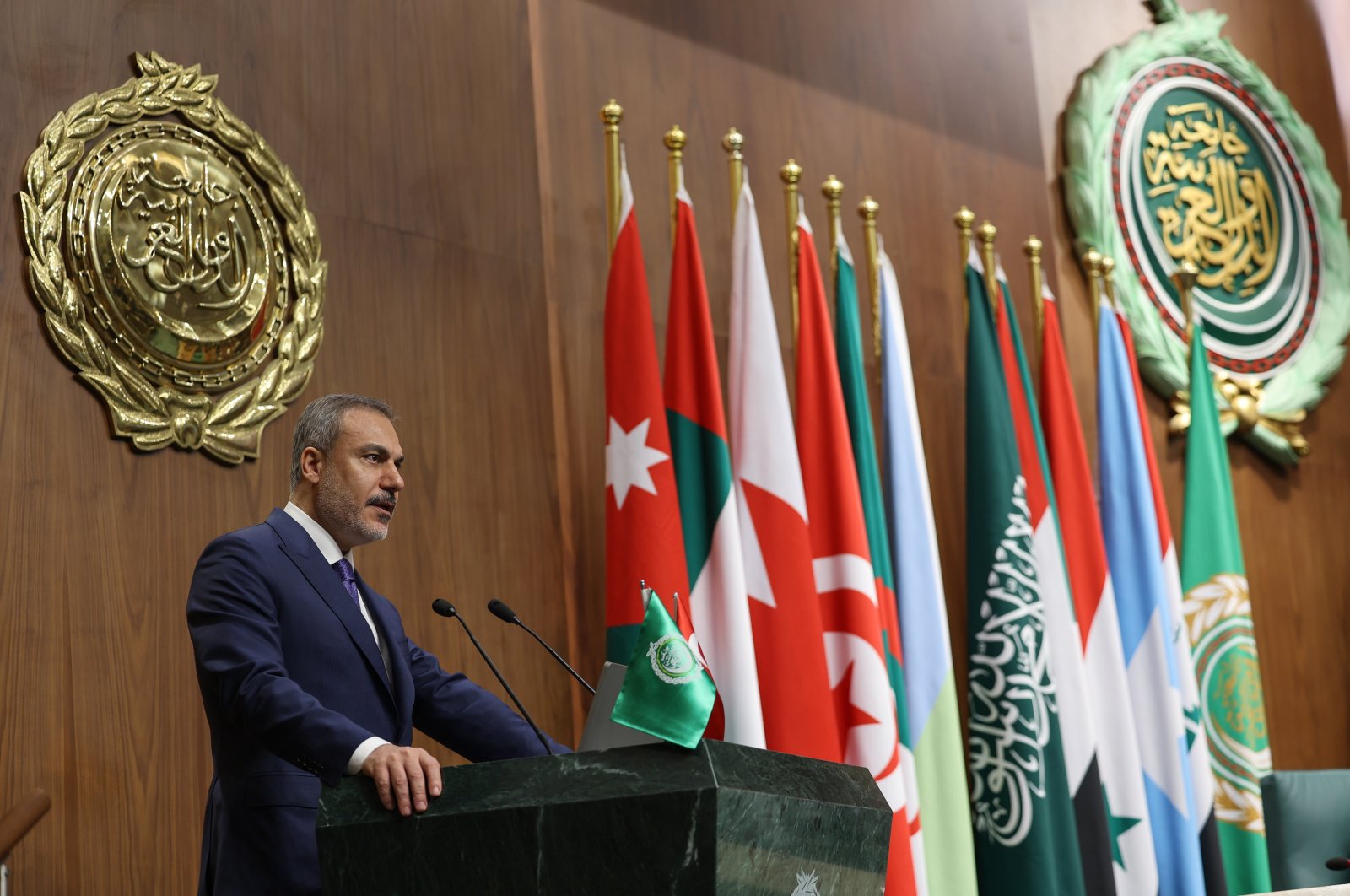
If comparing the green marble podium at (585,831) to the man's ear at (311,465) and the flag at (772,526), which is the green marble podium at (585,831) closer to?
the man's ear at (311,465)

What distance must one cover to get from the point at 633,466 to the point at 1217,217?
142 inches

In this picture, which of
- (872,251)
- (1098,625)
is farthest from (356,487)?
(1098,625)

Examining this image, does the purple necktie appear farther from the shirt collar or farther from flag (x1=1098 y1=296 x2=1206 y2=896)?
flag (x1=1098 y1=296 x2=1206 y2=896)

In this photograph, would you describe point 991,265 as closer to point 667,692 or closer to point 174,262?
point 174,262

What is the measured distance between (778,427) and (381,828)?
8.52 feet

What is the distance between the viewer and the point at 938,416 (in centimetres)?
556

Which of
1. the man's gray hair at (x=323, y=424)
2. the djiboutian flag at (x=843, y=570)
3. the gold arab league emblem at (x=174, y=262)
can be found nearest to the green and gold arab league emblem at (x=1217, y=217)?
the djiboutian flag at (x=843, y=570)

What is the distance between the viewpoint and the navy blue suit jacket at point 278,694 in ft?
7.49

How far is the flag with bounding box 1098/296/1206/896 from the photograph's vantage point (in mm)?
5102

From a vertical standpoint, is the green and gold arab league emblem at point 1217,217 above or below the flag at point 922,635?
above

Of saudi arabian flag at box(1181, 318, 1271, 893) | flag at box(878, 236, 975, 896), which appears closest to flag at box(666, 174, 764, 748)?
flag at box(878, 236, 975, 896)

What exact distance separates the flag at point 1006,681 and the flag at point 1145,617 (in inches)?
22.9

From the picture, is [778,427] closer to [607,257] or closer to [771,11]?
[607,257]

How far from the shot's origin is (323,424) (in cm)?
287
